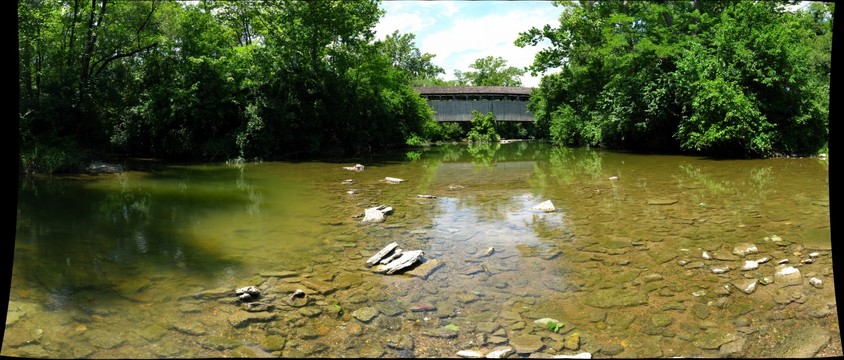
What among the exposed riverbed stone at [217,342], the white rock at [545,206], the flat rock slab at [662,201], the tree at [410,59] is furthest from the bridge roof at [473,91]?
the exposed riverbed stone at [217,342]

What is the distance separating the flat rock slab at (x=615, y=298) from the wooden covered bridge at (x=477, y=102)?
40810mm

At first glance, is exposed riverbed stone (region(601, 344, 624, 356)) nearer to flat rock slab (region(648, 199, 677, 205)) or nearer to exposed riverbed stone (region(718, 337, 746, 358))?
exposed riverbed stone (region(718, 337, 746, 358))

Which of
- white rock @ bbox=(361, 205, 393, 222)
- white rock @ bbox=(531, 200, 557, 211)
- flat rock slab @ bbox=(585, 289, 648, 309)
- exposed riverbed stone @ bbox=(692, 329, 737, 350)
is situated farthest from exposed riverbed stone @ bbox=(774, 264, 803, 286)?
white rock @ bbox=(361, 205, 393, 222)

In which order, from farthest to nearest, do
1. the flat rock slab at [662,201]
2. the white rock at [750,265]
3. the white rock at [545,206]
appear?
the flat rock slab at [662,201] → the white rock at [545,206] → the white rock at [750,265]

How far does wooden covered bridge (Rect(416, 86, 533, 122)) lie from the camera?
4616cm

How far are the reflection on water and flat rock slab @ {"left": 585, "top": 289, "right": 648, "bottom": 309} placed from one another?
1.1 inches

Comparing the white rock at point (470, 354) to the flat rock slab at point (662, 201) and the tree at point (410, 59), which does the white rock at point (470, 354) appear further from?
the tree at point (410, 59)

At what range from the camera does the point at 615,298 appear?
16.3 ft

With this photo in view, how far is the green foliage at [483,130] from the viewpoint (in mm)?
48003

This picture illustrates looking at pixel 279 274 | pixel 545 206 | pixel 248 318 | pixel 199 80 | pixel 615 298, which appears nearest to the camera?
pixel 248 318

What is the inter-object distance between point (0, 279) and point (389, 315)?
11.3 ft

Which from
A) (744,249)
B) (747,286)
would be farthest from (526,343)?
(744,249)

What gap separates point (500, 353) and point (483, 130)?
46088 millimetres

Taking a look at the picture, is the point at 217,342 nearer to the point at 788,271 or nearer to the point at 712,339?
the point at 712,339
